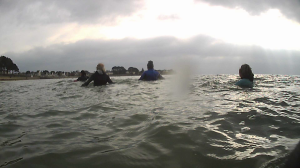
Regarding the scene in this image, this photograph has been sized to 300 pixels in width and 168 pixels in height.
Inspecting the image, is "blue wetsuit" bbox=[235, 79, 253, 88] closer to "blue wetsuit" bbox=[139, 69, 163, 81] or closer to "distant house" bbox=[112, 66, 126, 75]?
"blue wetsuit" bbox=[139, 69, 163, 81]

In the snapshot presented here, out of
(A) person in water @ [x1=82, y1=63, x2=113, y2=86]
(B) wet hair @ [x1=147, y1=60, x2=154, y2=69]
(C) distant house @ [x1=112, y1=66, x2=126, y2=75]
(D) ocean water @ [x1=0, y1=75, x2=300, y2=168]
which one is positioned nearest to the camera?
(D) ocean water @ [x1=0, y1=75, x2=300, y2=168]

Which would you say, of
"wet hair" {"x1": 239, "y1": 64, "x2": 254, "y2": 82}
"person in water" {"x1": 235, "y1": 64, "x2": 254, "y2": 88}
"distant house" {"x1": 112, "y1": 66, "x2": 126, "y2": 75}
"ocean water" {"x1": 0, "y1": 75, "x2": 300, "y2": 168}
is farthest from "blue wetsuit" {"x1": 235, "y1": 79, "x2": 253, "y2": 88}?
"distant house" {"x1": 112, "y1": 66, "x2": 126, "y2": 75}

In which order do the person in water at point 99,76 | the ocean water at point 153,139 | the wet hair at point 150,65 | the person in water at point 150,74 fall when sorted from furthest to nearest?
the person in water at point 150,74 → the wet hair at point 150,65 → the person in water at point 99,76 → the ocean water at point 153,139

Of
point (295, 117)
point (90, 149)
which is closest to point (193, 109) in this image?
point (295, 117)

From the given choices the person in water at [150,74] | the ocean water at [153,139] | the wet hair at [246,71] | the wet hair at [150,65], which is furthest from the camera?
the person in water at [150,74]

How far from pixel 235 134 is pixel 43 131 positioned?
309 cm

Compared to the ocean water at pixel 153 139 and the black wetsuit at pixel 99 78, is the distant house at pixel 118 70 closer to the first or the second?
the black wetsuit at pixel 99 78

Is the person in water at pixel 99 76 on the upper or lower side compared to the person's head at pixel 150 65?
lower

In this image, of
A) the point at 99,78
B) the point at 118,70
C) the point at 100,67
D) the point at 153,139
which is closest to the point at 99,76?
the point at 99,78

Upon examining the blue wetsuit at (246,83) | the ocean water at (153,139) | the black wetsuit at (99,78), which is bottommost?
the ocean water at (153,139)

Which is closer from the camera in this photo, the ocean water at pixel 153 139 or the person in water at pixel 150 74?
the ocean water at pixel 153 139

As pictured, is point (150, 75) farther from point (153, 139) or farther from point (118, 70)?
point (118, 70)

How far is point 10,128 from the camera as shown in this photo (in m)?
3.15

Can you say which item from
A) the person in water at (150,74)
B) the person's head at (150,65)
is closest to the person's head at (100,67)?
the person in water at (150,74)
